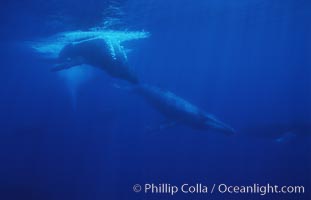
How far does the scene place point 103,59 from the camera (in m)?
13.2

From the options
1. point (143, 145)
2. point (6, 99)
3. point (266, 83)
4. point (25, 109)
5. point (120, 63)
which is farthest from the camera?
point (266, 83)

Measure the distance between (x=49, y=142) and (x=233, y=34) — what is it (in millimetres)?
14210

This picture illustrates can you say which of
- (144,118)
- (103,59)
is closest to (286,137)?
(103,59)

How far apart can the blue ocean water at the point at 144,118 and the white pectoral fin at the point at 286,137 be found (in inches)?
2.1

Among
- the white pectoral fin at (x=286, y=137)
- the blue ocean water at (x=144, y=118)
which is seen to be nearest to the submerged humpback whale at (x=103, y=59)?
the blue ocean water at (x=144, y=118)

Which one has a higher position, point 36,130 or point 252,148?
point 36,130

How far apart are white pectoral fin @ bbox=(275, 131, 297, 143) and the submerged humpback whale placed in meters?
10.4

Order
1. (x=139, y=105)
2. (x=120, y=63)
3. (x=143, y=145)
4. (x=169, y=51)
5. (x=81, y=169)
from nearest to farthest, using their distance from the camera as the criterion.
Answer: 1. (x=120, y=63)
2. (x=81, y=169)
3. (x=143, y=145)
4. (x=169, y=51)
5. (x=139, y=105)

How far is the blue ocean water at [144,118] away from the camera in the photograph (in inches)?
603

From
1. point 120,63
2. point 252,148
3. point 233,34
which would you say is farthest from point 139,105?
point 120,63

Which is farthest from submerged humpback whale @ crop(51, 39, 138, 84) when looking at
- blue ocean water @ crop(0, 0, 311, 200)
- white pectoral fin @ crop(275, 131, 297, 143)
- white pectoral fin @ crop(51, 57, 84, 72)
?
white pectoral fin @ crop(275, 131, 297, 143)

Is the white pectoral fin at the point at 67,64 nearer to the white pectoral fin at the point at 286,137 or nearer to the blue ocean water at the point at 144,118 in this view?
the blue ocean water at the point at 144,118

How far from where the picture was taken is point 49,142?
2388 cm

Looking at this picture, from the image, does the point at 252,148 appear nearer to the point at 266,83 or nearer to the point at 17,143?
the point at 17,143
